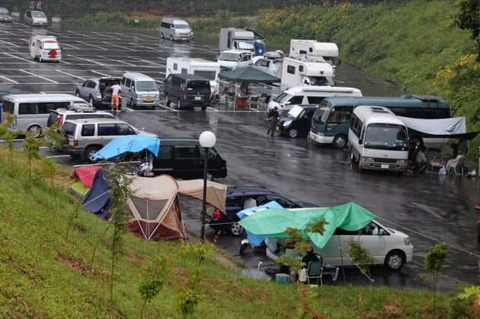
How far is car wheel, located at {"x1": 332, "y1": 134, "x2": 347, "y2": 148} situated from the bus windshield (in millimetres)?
3978

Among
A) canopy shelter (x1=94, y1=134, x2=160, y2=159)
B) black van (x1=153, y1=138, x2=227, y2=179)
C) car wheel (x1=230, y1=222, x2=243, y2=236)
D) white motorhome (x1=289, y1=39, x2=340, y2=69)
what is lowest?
car wheel (x1=230, y1=222, x2=243, y2=236)

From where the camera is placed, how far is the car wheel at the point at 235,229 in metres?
22.5

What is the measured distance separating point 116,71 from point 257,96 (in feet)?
40.6

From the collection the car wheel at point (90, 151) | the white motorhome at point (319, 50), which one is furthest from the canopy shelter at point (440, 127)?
the white motorhome at point (319, 50)

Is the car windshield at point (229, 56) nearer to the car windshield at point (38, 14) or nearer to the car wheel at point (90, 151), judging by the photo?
the car windshield at point (38, 14)

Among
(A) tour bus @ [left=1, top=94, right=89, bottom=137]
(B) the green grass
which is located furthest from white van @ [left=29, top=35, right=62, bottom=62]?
(B) the green grass

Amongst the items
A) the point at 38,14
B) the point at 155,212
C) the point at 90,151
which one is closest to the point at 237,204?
the point at 155,212

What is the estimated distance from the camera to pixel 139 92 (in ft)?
136

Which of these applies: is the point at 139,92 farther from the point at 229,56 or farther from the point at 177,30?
the point at 177,30

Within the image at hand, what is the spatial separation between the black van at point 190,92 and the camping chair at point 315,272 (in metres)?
24.4

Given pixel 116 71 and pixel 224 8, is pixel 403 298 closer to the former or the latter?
pixel 116 71

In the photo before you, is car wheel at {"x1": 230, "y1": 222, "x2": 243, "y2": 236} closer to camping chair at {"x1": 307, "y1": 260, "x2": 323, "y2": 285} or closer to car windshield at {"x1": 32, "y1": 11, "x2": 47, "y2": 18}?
camping chair at {"x1": 307, "y1": 260, "x2": 323, "y2": 285}

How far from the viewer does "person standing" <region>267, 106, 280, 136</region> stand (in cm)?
3797

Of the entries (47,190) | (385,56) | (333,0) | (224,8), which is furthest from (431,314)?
(224,8)
